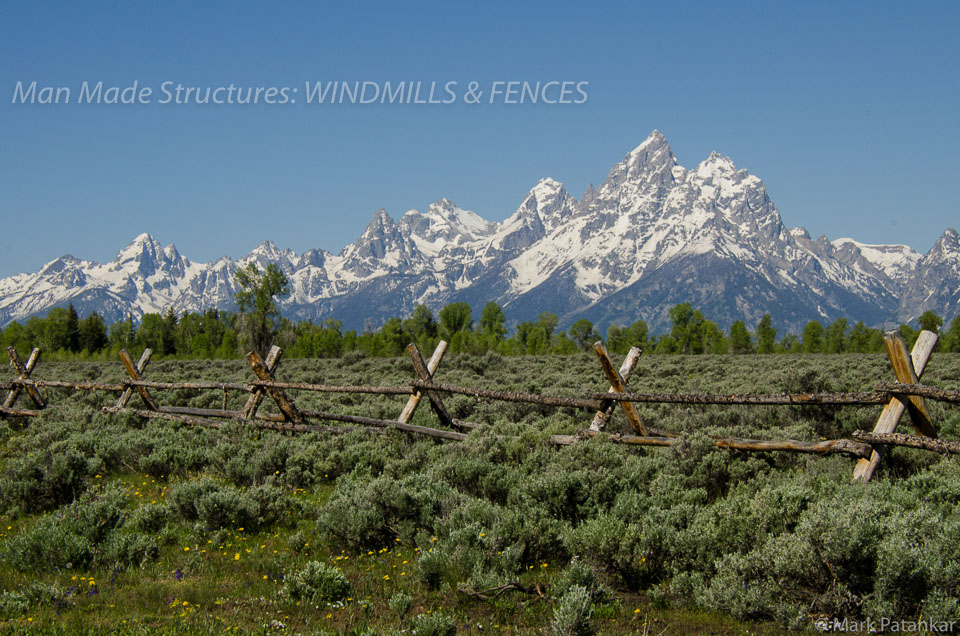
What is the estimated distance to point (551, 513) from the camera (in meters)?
5.85

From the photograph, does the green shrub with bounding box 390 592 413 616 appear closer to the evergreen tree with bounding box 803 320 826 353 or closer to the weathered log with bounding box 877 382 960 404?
the weathered log with bounding box 877 382 960 404

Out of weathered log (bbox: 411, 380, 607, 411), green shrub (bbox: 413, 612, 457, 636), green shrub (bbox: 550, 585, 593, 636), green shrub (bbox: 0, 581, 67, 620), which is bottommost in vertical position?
green shrub (bbox: 0, 581, 67, 620)

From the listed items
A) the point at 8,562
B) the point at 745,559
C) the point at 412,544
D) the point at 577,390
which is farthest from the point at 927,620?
the point at 577,390

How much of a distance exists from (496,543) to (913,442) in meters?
3.98

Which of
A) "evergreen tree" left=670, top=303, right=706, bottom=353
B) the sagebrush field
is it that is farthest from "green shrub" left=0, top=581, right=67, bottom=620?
"evergreen tree" left=670, top=303, right=706, bottom=353

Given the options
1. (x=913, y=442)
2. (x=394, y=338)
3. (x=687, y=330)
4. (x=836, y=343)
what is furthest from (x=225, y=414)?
(x=836, y=343)

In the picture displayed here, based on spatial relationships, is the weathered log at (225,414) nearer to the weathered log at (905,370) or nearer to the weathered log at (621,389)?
the weathered log at (621,389)

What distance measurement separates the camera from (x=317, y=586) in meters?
4.52

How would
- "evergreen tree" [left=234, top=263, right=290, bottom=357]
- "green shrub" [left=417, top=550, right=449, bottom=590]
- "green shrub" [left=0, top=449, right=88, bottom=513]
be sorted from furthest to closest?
"evergreen tree" [left=234, top=263, right=290, bottom=357] → "green shrub" [left=0, top=449, right=88, bottom=513] → "green shrub" [left=417, top=550, right=449, bottom=590]

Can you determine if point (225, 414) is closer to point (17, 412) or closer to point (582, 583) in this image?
point (17, 412)

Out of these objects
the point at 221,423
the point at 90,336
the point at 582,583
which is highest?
the point at 90,336

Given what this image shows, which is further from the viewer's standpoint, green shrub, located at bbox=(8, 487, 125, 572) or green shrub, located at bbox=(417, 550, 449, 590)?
green shrub, located at bbox=(8, 487, 125, 572)

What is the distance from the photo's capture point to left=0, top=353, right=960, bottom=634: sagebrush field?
3945 millimetres

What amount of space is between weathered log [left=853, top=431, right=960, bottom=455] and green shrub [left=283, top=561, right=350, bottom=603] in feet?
16.2
